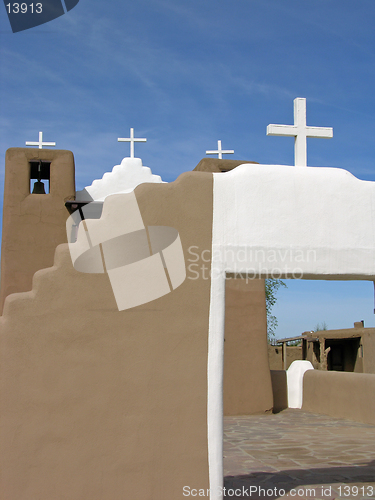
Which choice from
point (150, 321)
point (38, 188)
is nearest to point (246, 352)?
point (38, 188)

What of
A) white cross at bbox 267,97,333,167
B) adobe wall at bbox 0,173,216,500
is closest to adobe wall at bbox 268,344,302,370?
white cross at bbox 267,97,333,167

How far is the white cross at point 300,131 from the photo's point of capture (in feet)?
18.6

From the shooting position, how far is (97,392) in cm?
457

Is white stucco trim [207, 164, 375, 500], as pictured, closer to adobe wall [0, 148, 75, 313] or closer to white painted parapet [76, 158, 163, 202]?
adobe wall [0, 148, 75, 313]

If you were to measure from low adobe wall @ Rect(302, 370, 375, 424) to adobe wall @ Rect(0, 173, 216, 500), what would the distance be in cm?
695

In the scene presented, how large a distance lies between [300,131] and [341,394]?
768 cm

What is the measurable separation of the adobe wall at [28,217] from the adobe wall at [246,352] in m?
4.23

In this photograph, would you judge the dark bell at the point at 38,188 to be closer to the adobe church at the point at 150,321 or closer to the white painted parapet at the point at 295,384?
the adobe church at the point at 150,321

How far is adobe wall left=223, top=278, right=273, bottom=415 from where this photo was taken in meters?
11.3

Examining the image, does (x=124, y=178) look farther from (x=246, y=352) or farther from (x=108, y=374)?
(x=108, y=374)

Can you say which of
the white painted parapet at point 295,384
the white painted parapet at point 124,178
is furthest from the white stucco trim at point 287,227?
the white painted parapet at point 295,384

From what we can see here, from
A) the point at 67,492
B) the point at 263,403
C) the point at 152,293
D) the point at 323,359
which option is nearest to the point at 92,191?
the point at 263,403

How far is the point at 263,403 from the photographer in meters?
11.5

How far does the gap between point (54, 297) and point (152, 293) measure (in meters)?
0.91
